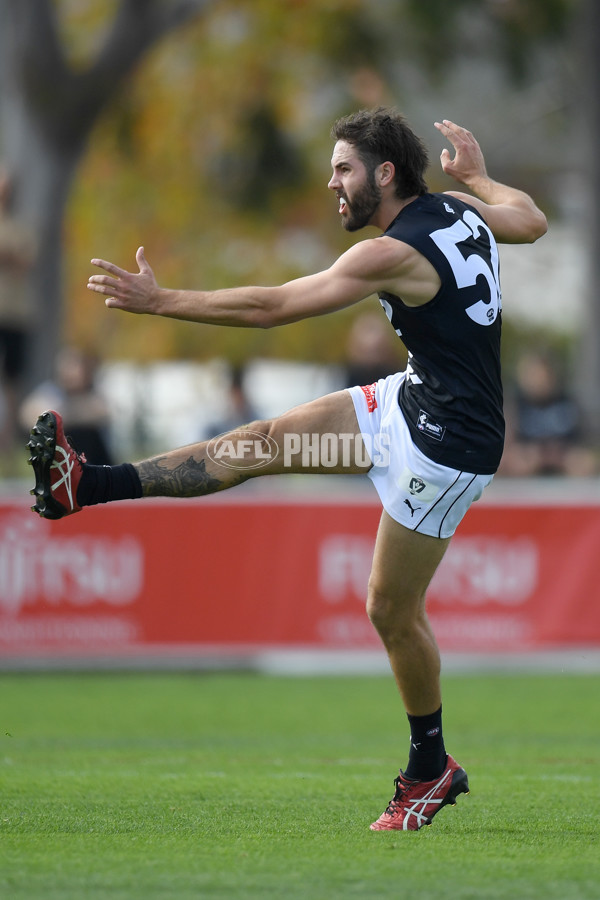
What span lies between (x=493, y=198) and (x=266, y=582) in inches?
218

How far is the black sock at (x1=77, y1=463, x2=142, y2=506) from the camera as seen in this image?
529 centimetres

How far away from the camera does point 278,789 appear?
20.4 ft

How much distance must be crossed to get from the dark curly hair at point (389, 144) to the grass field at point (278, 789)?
2.40 meters

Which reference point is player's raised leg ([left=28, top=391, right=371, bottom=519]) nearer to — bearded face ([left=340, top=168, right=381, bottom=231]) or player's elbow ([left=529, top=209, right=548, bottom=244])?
bearded face ([left=340, top=168, right=381, bottom=231])

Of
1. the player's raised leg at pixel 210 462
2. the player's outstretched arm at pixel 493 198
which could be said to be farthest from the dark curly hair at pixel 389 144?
the player's raised leg at pixel 210 462

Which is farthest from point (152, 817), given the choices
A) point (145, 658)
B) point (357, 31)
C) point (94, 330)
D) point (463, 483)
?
point (94, 330)

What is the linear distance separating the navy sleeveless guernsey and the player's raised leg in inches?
11.6

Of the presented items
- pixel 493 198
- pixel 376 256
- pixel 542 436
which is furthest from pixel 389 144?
pixel 542 436

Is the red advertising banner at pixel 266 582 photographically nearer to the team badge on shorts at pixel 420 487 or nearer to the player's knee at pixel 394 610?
the player's knee at pixel 394 610

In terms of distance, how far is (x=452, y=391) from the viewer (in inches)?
206

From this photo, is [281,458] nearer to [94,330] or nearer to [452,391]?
[452,391]

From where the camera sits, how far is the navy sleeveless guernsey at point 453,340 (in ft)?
17.0

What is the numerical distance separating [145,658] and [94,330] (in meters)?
23.0

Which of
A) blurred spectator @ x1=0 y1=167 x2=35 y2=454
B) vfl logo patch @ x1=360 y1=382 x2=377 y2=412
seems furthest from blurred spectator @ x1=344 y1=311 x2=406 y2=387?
vfl logo patch @ x1=360 y1=382 x2=377 y2=412
